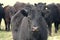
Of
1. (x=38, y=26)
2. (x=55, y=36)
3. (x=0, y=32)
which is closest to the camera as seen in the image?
(x=38, y=26)

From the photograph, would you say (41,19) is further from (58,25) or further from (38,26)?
(58,25)

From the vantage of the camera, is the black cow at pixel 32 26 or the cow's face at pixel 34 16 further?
the black cow at pixel 32 26

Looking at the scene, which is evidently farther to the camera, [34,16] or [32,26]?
[34,16]

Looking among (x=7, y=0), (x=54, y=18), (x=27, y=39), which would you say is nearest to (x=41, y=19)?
(x=27, y=39)

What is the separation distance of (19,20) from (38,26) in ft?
5.66

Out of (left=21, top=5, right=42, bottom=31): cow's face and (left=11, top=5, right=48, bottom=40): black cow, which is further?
(left=11, top=5, right=48, bottom=40): black cow

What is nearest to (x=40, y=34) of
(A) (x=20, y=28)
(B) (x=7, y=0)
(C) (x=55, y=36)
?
(A) (x=20, y=28)

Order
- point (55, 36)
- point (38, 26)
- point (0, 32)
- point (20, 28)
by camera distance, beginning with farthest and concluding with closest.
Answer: point (0, 32)
point (55, 36)
point (20, 28)
point (38, 26)

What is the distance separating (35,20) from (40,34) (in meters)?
0.56

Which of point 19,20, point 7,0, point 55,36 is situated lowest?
point 55,36

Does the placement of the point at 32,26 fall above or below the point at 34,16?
below

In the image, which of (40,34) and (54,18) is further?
(54,18)

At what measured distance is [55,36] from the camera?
40.2 ft

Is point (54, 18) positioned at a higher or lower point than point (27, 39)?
higher
